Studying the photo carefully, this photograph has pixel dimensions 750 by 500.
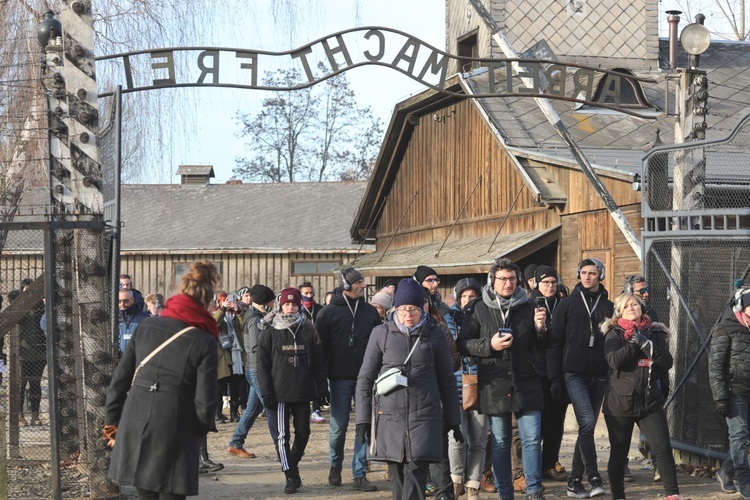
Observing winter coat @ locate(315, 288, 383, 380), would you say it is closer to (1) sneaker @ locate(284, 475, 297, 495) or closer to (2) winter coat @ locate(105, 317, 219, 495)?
(1) sneaker @ locate(284, 475, 297, 495)

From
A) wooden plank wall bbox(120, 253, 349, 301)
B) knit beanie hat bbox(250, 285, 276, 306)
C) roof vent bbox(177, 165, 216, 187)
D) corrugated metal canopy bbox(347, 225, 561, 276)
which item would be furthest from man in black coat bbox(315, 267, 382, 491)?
roof vent bbox(177, 165, 216, 187)

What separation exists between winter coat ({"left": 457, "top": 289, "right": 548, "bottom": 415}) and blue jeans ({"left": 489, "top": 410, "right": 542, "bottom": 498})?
115mm

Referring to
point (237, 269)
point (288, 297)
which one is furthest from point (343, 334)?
point (237, 269)

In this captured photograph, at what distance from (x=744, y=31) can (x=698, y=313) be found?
31297mm

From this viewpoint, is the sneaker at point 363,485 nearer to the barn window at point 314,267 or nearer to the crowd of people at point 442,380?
the crowd of people at point 442,380

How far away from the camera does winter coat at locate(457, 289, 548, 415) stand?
8734mm

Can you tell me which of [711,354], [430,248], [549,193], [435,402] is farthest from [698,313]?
[430,248]

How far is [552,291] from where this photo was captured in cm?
1034

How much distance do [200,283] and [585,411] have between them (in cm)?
452

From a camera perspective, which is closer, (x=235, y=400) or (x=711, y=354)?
(x=711, y=354)

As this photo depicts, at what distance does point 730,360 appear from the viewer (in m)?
9.41

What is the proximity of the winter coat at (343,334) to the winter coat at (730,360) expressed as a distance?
3351 mm

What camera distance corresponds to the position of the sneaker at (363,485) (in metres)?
10.2

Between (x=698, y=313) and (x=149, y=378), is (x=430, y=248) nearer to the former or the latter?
(x=698, y=313)
